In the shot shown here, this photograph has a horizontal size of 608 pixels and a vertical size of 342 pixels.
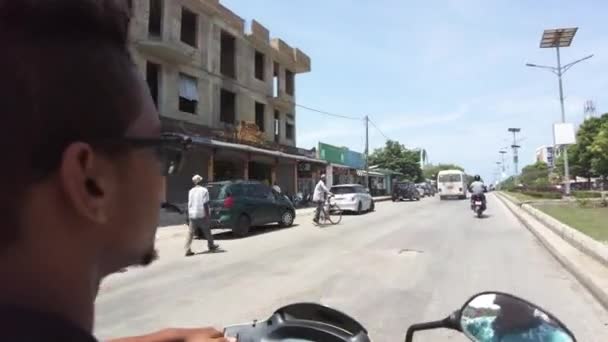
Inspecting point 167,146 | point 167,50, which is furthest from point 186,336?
point 167,50

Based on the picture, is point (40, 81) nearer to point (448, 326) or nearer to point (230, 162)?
point (448, 326)

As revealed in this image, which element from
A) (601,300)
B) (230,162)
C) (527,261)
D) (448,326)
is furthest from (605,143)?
(448,326)

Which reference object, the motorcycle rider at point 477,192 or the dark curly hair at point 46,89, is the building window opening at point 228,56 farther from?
the dark curly hair at point 46,89

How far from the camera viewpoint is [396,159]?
215ft

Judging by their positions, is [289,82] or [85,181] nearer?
[85,181]

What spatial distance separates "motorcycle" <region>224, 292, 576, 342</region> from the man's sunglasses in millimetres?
681

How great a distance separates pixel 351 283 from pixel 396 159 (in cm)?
5937

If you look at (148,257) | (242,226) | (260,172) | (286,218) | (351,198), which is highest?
(260,172)

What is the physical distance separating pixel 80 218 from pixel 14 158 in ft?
0.47

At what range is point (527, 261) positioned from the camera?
9500 millimetres

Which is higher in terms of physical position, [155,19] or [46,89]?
[155,19]

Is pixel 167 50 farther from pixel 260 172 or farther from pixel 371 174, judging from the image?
pixel 371 174

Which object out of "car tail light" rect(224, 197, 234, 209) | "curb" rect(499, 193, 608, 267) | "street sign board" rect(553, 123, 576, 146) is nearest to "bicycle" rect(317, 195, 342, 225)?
"car tail light" rect(224, 197, 234, 209)

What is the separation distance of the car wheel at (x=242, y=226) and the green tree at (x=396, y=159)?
171 ft
